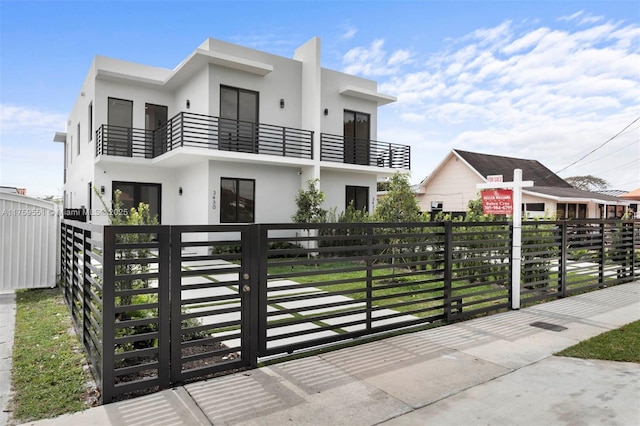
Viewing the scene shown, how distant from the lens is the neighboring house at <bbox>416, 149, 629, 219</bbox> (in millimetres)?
21562

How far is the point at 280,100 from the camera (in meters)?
15.5

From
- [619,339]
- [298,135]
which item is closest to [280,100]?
[298,135]

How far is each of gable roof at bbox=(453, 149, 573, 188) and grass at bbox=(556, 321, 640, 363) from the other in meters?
19.0

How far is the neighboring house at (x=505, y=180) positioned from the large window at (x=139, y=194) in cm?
1772

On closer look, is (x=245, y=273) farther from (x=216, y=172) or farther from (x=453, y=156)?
(x=453, y=156)

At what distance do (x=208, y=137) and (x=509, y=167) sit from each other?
21.4m

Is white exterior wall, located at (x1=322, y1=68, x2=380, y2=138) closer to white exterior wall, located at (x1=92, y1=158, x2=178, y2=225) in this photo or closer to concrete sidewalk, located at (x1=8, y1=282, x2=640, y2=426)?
white exterior wall, located at (x1=92, y1=158, x2=178, y2=225)

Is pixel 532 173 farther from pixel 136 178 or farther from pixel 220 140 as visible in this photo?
pixel 136 178

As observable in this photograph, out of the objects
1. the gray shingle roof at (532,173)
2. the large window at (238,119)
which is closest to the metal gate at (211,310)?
A: the large window at (238,119)

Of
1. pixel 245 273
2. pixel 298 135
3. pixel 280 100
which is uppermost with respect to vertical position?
pixel 280 100

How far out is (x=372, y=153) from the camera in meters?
17.8

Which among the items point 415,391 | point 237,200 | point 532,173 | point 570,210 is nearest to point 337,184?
→ point 237,200

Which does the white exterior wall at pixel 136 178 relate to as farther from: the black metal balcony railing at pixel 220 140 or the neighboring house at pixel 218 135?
the black metal balcony railing at pixel 220 140

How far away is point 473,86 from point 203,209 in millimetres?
10842
